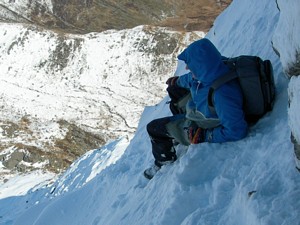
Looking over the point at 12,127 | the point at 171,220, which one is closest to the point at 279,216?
the point at 171,220

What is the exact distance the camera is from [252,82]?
15.7 ft

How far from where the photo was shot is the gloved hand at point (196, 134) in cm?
538

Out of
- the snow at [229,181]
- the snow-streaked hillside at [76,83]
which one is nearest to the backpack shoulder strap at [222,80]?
the snow at [229,181]

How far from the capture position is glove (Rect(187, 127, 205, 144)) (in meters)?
5.38

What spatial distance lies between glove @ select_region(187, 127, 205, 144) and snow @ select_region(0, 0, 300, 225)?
0.13 meters

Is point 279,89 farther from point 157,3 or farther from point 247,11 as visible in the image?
point 157,3

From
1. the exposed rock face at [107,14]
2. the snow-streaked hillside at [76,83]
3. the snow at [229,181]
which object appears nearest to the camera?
the snow at [229,181]

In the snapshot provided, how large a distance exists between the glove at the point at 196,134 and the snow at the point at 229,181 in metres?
0.13

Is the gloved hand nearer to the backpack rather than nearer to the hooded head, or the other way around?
the backpack

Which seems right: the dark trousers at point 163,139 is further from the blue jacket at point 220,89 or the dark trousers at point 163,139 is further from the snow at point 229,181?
the blue jacket at point 220,89

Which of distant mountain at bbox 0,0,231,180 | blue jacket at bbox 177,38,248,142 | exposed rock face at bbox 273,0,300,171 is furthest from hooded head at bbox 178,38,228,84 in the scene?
distant mountain at bbox 0,0,231,180

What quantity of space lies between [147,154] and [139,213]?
Answer: 2728mm

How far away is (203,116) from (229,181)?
1.05m

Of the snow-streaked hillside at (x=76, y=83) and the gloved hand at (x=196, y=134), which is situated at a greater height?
the gloved hand at (x=196, y=134)
